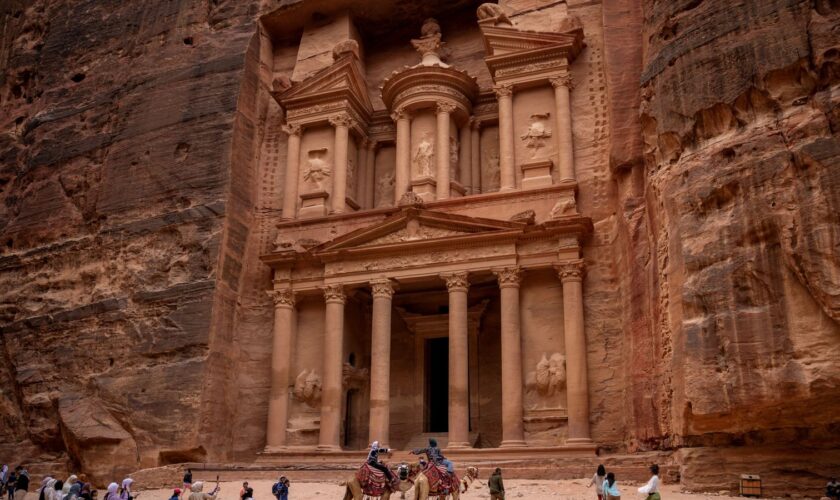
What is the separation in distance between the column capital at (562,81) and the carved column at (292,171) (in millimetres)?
7787

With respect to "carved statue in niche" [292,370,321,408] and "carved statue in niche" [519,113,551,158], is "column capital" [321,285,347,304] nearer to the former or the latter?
"carved statue in niche" [292,370,321,408]

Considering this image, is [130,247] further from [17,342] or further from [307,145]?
[307,145]

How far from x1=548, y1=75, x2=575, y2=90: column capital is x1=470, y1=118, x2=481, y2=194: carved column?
2971mm

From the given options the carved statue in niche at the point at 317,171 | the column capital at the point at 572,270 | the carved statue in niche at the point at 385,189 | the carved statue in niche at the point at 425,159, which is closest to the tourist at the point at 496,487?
the column capital at the point at 572,270

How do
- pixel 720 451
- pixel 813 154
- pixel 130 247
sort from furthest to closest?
1. pixel 130 247
2. pixel 720 451
3. pixel 813 154

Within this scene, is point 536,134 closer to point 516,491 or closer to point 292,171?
point 292,171

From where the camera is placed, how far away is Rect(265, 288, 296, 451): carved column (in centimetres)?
2015

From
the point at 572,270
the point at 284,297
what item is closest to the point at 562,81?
the point at 572,270

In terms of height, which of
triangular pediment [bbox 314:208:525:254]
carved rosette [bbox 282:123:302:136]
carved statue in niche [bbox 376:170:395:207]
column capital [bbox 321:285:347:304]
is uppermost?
carved rosette [bbox 282:123:302:136]

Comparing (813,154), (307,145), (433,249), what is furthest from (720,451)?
(307,145)

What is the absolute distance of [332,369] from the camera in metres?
19.9

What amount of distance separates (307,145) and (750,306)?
1485cm

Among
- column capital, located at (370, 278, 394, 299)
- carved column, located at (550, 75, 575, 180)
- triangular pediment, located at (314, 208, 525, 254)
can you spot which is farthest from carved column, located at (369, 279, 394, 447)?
carved column, located at (550, 75, 575, 180)

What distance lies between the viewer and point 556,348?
18750mm
